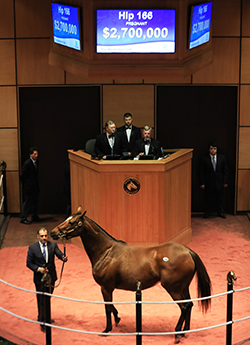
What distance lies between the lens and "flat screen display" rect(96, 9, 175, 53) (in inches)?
386

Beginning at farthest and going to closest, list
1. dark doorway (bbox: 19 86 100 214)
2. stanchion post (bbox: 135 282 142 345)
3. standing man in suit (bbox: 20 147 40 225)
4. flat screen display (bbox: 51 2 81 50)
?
1. dark doorway (bbox: 19 86 100 214)
2. standing man in suit (bbox: 20 147 40 225)
3. flat screen display (bbox: 51 2 81 50)
4. stanchion post (bbox: 135 282 142 345)

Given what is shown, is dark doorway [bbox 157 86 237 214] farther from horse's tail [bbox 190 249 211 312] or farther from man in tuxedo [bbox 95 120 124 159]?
horse's tail [bbox 190 249 211 312]

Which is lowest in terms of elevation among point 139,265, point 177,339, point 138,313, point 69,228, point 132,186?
point 177,339

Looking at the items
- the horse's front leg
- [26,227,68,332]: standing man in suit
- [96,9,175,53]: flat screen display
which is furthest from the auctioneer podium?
the horse's front leg

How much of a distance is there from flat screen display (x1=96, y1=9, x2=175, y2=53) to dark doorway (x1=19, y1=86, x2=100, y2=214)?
1986 mm

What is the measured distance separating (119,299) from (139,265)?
5.13 ft

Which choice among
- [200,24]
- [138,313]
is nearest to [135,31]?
[200,24]

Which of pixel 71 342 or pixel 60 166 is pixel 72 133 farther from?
pixel 71 342

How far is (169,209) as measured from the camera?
9.70 meters

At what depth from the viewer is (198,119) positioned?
11.9 metres

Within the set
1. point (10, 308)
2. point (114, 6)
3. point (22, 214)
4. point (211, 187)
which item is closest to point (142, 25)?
point (114, 6)

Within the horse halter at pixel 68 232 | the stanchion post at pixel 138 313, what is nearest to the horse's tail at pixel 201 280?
the stanchion post at pixel 138 313

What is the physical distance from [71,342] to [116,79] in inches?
234

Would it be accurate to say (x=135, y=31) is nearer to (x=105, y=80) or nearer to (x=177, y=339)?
(x=105, y=80)
